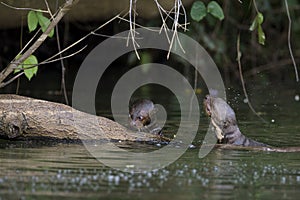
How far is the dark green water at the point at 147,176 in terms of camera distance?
3.60 m

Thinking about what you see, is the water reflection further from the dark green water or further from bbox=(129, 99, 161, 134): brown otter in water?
bbox=(129, 99, 161, 134): brown otter in water

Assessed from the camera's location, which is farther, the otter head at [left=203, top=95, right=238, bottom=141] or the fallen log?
the otter head at [left=203, top=95, right=238, bottom=141]

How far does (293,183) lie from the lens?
3.93 m

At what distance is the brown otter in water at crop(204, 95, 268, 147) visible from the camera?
5.34 m

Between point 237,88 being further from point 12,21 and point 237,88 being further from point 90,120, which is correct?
point 90,120

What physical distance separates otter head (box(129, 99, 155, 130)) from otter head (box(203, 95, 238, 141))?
445 mm

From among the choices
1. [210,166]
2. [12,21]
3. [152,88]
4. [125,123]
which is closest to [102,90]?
[152,88]

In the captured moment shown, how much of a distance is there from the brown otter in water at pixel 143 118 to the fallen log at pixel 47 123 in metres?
0.52

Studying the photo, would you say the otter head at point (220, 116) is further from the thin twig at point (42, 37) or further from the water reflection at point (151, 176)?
the thin twig at point (42, 37)

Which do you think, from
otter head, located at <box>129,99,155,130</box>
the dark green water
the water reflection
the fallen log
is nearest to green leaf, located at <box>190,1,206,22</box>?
otter head, located at <box>129,99,155,130</box>

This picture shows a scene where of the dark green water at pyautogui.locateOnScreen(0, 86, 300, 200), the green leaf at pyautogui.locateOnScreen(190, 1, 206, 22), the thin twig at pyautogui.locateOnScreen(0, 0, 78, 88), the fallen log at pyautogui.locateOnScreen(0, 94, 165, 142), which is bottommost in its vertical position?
the dark green water at pyautogui.locateOnScreen(0, 86, 300, 200)

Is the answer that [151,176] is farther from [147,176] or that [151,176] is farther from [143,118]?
[143,118]

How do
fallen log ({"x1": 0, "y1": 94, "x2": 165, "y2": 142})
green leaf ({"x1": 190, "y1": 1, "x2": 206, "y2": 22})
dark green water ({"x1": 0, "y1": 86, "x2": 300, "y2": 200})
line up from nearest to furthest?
1. dark green water ({"x1": 0, "y1": 86, "x2": 300, "y2": 200})
2. fallen log ({"x1": 0, "y1": 94, "x2": 165, "y2": 142})
3. green leaf ({"x1": 190, "y1": 1, "x2": 206, "y2": 22})

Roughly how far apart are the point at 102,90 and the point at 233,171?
15.5 ft
